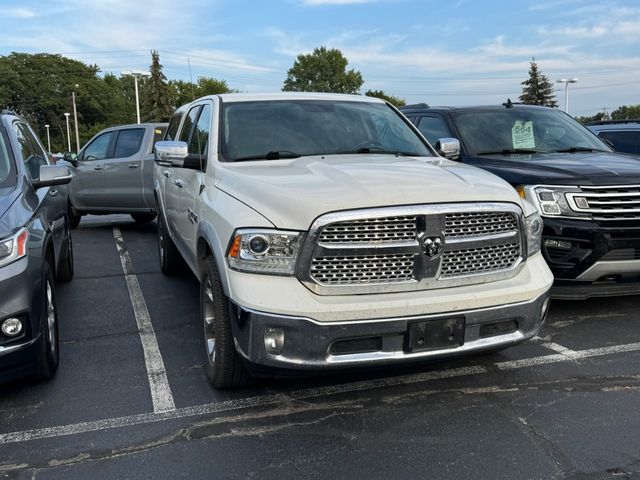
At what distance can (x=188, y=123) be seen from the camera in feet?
19.0

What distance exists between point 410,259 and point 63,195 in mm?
4451

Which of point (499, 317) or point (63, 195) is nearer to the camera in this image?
point (499, 317)

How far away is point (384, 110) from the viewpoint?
522 cm

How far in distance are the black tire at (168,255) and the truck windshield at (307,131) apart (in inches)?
92.5

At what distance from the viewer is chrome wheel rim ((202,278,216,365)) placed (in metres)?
3.76

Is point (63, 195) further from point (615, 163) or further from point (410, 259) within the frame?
point (615, 163)

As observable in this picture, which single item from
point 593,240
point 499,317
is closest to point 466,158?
point 593,240

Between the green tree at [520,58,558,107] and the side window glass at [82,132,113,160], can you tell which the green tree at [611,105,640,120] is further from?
the side window glass at [82,132,113,160]

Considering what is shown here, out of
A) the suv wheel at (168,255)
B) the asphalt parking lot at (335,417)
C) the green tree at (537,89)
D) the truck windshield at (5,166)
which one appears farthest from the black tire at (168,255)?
the green tree at (537,89)

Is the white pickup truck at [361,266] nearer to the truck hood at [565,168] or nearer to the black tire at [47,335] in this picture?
the black tire at [47,335]

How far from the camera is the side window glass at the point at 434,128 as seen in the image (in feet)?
22.7

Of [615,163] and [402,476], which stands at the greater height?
[615,163]

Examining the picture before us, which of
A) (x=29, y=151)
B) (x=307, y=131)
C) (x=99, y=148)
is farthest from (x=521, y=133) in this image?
(x=99, y=148)

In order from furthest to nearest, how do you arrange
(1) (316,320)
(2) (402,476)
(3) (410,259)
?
(3) (410,259) → (1) (316,320) → (2) (402,476)
